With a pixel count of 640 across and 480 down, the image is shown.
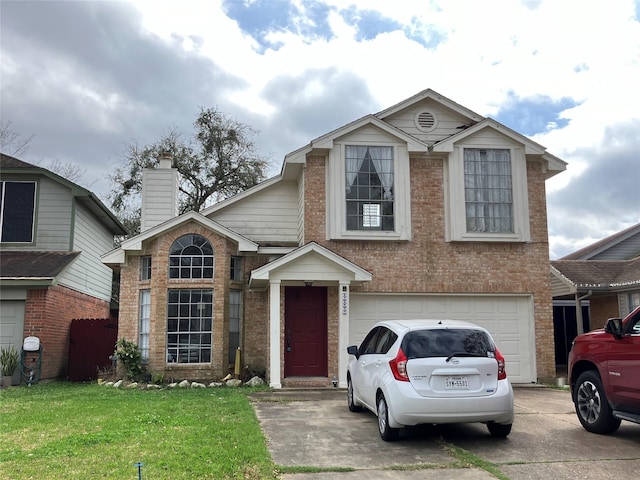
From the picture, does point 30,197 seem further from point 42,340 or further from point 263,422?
point 263,422

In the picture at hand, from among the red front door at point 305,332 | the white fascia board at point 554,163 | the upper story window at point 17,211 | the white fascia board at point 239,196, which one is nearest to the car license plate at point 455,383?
the red front door at point 305,332

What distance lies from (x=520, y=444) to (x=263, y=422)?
3.54 metres

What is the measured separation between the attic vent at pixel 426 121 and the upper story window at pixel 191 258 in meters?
6.37

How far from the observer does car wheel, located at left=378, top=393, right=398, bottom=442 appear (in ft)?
23.0

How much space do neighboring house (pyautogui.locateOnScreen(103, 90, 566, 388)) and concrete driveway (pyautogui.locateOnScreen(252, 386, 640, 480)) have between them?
4777 millimetres

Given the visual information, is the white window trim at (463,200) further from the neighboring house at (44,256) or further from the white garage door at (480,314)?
the neighboring house at (44,256)

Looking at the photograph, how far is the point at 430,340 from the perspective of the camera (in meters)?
7.23

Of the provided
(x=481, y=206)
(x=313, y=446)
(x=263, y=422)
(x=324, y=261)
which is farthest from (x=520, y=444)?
(x=481, y=206)

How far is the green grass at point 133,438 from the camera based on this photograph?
18.5 feet

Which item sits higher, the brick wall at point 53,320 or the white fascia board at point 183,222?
the white fascia board at point 183,222

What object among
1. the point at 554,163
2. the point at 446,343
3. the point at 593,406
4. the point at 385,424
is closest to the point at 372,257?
the point at 554,163

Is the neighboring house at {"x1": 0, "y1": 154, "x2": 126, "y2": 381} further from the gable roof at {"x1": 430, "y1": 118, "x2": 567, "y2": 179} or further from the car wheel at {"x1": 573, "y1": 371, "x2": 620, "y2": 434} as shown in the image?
the car wheel at {"x1": 573, "y1": 371, "x2": 620, "y2": 434}

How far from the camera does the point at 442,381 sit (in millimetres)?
6918

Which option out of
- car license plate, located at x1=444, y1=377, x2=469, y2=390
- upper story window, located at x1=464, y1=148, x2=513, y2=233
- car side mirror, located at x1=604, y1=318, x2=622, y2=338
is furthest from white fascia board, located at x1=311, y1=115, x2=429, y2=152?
car license plate, located at x1=444, y1=377, x2=469, y2=390
